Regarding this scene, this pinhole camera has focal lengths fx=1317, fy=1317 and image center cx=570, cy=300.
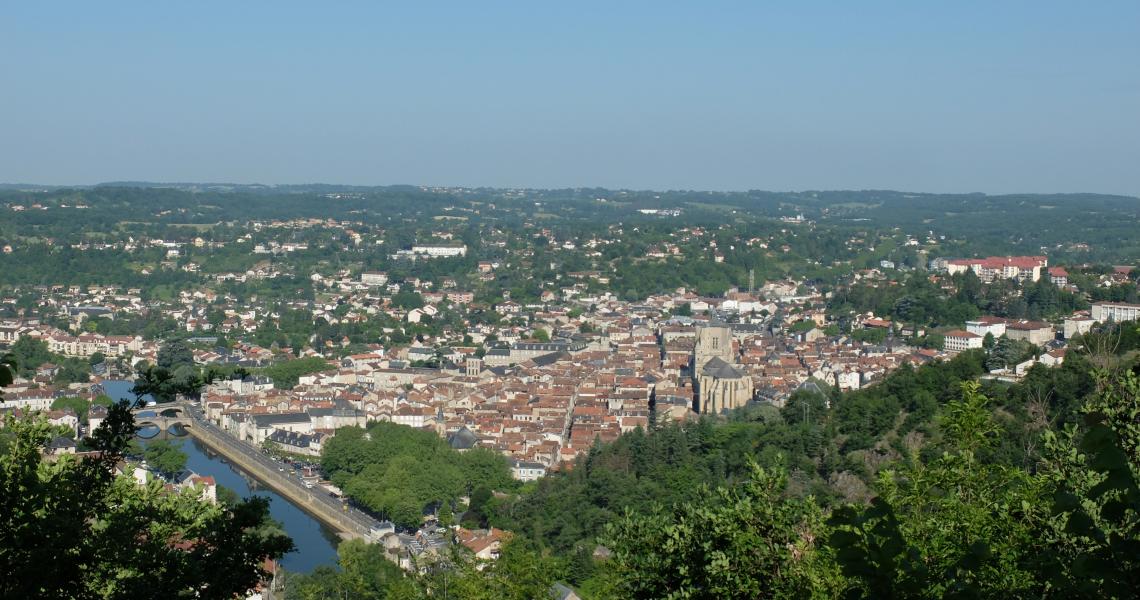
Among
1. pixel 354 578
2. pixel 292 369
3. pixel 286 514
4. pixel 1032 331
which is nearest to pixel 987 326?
pixel 1032 331

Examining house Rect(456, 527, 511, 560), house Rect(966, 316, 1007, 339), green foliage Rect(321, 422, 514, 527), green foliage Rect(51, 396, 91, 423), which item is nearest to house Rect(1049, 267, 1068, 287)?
house Rect(966, 316, 1007, 339)

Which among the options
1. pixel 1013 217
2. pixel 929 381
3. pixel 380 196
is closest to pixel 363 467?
pixel 929 381

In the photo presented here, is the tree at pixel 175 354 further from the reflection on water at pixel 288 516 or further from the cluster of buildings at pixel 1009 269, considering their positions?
the cluster of buildings at pixel 1009 269

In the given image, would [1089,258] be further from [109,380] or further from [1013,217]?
[109,380]

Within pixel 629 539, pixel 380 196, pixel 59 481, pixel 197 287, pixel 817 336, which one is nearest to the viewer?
pixel 59 481

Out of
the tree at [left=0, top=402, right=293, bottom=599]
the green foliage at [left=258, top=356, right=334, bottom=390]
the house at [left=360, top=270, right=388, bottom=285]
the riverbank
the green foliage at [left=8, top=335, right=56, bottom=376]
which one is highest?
the tree at [left=0, top=402, right=293, bottom=599]

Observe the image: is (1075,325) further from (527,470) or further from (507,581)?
(507,581)

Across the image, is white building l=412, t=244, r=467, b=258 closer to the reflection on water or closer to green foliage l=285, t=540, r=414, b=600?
the reflection on water
